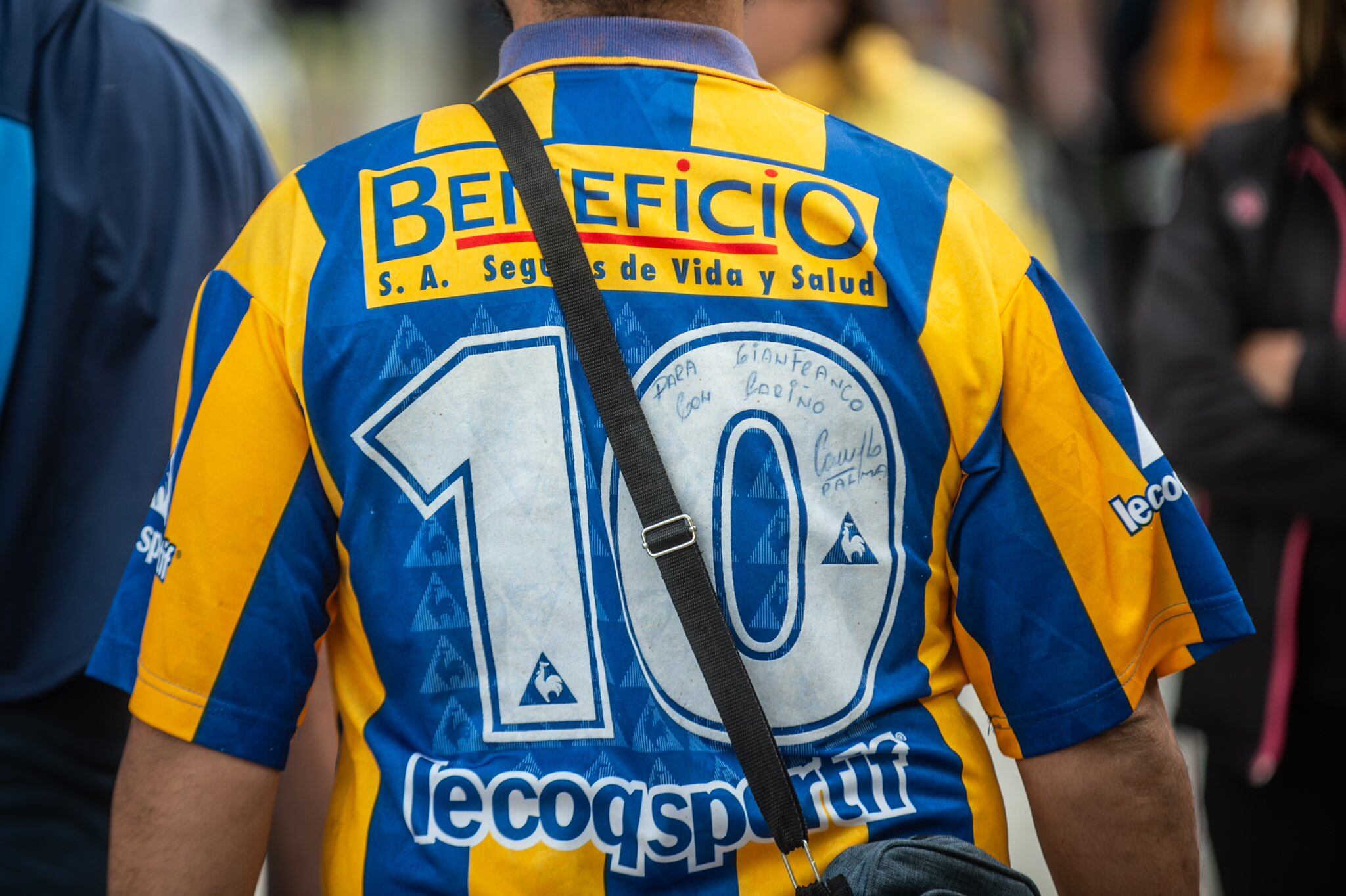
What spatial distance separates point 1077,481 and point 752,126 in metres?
0.47

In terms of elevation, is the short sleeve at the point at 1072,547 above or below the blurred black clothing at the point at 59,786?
above

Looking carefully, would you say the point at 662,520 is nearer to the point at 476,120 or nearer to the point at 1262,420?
the point at 476,120

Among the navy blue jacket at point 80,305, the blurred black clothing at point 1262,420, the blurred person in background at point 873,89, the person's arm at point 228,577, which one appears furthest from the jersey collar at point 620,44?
the blurred person in background at point 873,89

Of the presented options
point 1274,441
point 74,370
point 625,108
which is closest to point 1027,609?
point 625,108

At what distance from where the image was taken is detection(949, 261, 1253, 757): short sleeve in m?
1.27

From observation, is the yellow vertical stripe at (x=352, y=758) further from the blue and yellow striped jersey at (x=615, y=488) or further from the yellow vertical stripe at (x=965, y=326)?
the yellow vertical stripe at (x=965, y=326)

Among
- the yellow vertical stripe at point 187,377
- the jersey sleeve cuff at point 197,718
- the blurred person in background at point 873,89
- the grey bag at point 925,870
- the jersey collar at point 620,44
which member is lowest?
the grey bag at point 925,870

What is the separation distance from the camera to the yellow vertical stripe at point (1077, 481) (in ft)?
4.14

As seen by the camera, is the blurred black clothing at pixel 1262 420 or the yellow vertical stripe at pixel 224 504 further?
the blurred black clothing at pixel 1262 420

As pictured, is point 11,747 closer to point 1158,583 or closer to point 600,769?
point 600,769

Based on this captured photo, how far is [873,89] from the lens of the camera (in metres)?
3.73

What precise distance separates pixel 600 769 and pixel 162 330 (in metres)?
0.87

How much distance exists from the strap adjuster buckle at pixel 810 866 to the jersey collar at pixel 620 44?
0.75 metres

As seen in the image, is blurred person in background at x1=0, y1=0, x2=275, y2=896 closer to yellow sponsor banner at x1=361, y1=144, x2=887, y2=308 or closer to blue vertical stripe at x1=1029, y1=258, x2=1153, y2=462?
yellow sponsor banner at x1=361, y1=144, x2=887, y2=308
